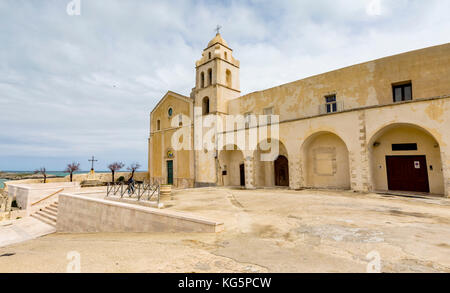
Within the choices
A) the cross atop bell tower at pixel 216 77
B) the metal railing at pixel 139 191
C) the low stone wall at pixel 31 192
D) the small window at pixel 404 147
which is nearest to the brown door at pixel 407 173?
the small window at pixel 404 147

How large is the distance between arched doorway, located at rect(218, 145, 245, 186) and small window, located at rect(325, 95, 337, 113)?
8418 millimetres

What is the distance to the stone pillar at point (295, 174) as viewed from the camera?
15438 mm

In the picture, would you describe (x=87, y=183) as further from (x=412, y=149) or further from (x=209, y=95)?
(x=412, y=149)

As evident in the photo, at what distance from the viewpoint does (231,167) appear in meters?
21.9

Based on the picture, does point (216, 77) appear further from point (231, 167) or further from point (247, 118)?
point (231, 167)

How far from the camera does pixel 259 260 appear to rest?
4.08m

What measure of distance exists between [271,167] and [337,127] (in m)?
6.54

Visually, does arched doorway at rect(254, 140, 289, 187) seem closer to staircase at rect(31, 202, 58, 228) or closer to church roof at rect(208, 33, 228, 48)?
church roof at rect(208, 33, 228, 48)

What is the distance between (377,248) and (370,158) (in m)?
10.2

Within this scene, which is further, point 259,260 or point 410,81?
point 410,81

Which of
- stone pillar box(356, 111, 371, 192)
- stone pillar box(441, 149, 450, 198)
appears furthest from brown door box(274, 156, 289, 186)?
stone pillar box(441, 149, 450, 198)

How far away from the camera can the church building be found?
39.8ft

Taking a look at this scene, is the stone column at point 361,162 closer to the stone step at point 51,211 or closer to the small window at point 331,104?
the small window at point 331,104

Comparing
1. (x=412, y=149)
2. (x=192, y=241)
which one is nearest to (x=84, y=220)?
(x=192, y=241)
